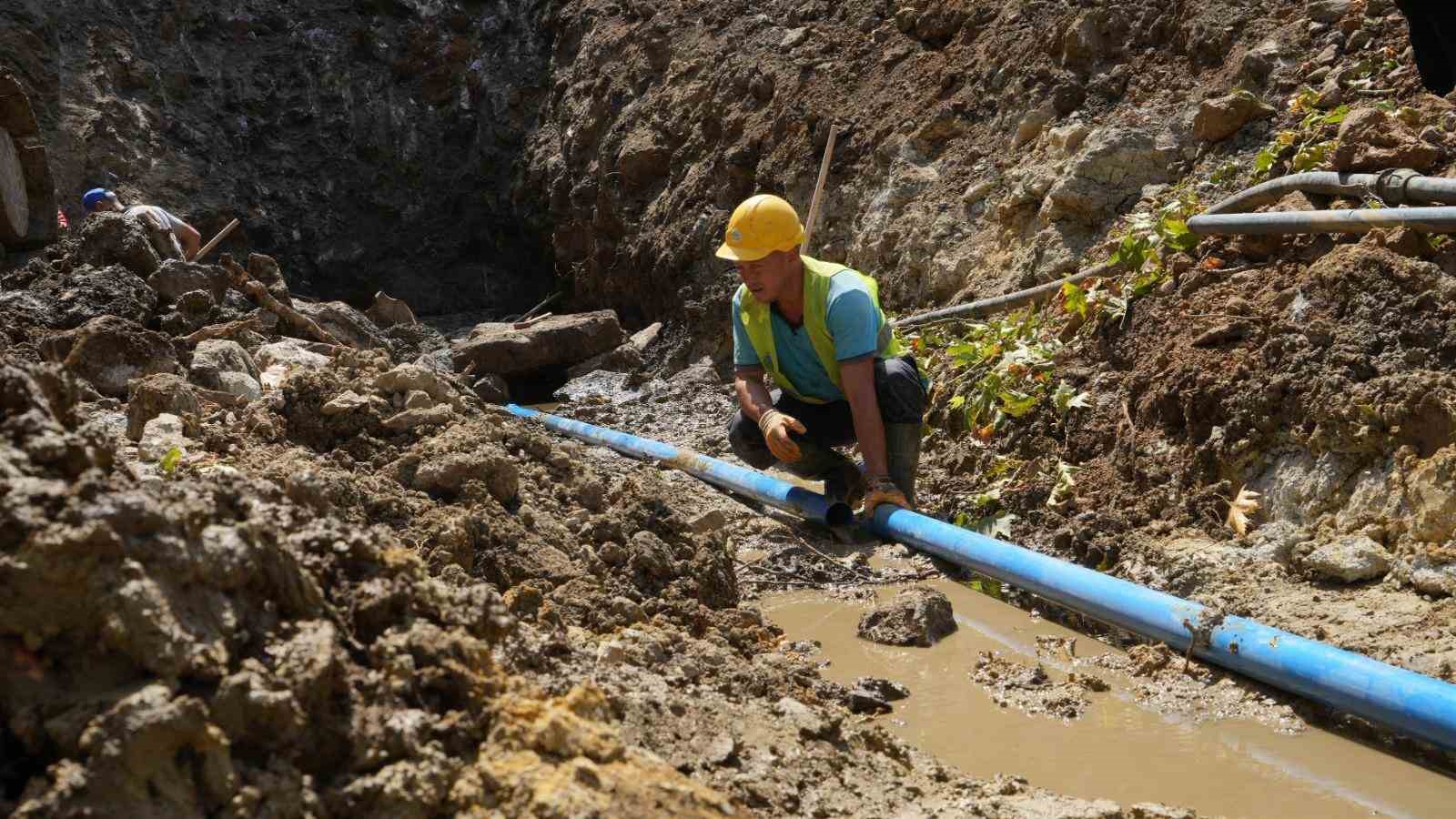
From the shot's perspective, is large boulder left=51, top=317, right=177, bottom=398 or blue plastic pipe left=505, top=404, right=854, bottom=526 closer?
blue plastic pipe left=505, top=404, right=854, bottom=526

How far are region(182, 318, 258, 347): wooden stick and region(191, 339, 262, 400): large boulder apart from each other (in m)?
0.55

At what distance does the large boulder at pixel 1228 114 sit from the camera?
17.6 ft

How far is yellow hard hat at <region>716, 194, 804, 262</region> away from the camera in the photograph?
4.12 m

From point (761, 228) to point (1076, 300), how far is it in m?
1.66

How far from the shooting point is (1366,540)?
10.5ft

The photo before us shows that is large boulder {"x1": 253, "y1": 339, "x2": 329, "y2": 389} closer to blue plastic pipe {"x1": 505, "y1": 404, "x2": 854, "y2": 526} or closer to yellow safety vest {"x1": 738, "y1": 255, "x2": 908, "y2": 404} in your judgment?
blue plastic pipe {"x1": 505, "y1": 404, "x2": 854, "y2": 526}

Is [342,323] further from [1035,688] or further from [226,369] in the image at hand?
[1035,688]

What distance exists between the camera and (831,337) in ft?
14.0

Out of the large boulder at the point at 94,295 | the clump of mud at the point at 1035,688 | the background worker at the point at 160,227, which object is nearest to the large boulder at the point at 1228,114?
the clump of mud at the point at 1035,688

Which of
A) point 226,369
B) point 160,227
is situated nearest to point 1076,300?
point 226,369

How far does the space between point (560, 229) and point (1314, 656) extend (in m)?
10.2

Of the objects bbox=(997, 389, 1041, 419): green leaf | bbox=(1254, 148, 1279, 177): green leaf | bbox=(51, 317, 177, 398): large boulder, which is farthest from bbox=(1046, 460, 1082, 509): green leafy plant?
bbox=(51, 317, 177, 398): large boulder

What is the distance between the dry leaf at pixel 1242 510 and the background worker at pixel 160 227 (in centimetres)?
649

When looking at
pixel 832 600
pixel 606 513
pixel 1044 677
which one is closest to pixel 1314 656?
pixel 1044 677
